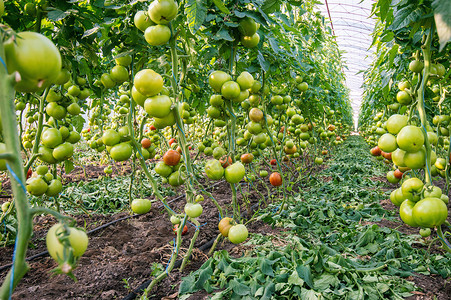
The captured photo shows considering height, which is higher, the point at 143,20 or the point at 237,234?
the point at 143,20

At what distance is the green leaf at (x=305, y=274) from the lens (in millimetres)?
1827

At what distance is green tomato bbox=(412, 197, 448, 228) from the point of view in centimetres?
120

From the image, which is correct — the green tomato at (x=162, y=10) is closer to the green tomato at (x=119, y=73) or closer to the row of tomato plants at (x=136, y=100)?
the row of tomato plants at (x=136, y=100)

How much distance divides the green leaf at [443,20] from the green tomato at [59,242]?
1337mm

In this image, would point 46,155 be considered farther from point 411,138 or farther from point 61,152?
point 411,138

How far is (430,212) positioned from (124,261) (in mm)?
2270

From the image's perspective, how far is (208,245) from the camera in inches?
108

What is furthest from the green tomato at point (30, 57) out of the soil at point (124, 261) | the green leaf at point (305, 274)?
the green leaf at point (305, 274)

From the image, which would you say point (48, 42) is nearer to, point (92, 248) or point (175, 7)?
point (175, 7)

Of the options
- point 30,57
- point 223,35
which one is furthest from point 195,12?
point 30,57

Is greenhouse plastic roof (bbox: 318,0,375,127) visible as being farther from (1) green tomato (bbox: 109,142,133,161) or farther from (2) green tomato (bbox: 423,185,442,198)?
(1) green tomato (bbox: 109,142,133,161)

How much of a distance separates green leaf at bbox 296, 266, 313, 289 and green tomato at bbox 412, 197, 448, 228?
34.4 inches

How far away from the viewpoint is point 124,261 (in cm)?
236

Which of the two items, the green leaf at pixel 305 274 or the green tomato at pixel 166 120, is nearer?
the green tomato at pixel 166 120
